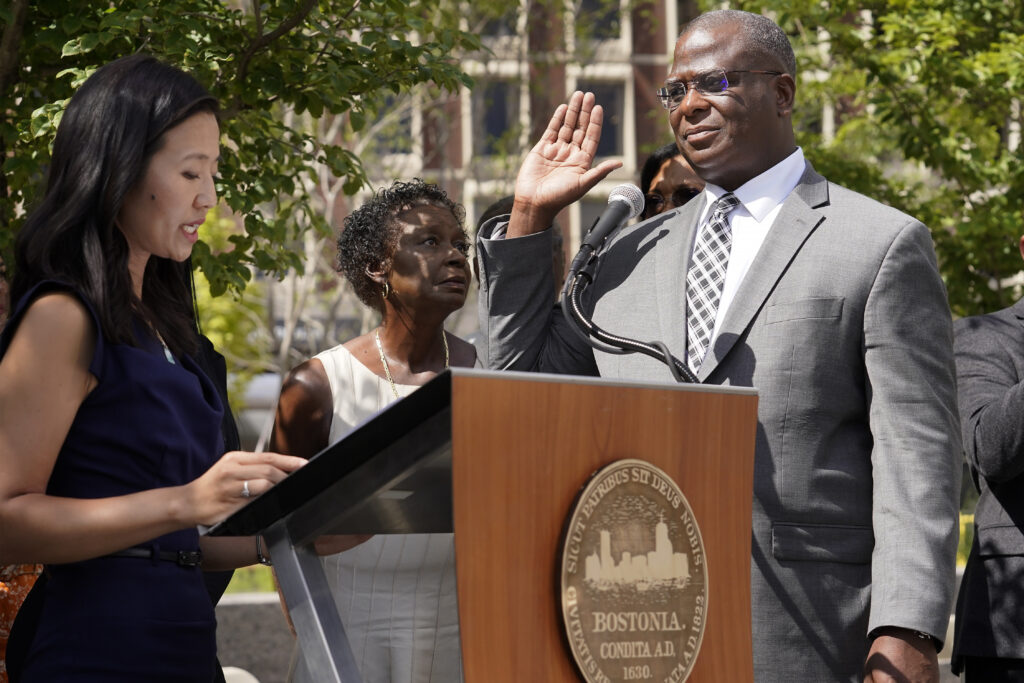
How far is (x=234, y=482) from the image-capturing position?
213 cm

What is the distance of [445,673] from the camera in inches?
155

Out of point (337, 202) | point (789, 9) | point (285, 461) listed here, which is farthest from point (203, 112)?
point (337, 202)

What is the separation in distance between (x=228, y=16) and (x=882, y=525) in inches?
135

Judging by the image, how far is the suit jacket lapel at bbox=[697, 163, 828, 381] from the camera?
9.07 feet

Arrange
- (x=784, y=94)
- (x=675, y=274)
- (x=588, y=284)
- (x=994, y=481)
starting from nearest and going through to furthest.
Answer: (x=588, y=284) < (x=675, y=274) < (x=784, y=94) < (x=994, y=481)

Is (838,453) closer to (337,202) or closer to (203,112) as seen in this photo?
(203,112)

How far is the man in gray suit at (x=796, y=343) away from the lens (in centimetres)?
268

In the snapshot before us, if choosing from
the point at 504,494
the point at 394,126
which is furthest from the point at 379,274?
the point at 394,126

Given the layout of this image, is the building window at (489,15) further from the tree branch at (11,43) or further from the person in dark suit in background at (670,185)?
the tree branch at (11,43)

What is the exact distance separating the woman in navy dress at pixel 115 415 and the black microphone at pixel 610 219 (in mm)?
724

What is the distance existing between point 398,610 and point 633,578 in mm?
2207

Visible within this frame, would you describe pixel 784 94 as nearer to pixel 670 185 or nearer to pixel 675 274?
pixel 675 274

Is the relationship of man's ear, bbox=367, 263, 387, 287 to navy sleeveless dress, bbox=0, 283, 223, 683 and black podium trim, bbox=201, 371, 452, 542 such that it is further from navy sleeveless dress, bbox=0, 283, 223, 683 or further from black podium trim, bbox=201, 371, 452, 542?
black podium trim, bbox=201, 371, 452, 542

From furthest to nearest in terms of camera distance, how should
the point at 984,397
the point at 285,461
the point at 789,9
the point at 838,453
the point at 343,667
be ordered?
the point at 789,9, the point at 984,397, the point at 838,453, the point at 285,461, the point at 343,667
